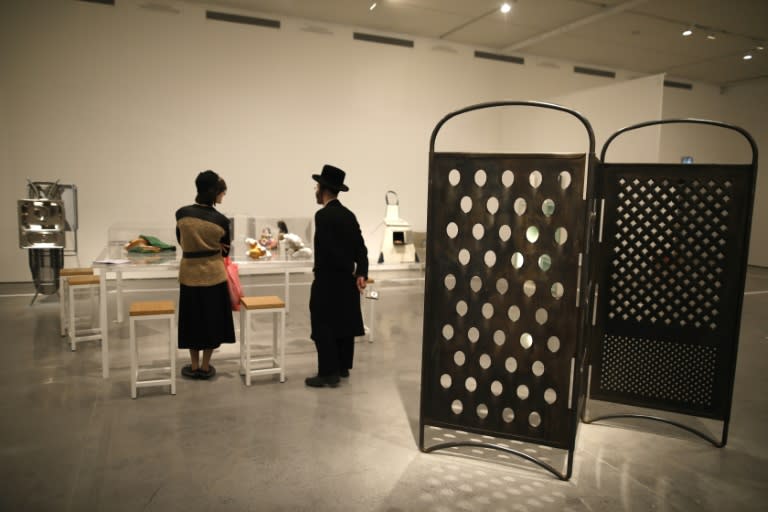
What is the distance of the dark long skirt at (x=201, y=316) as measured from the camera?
12.4ft

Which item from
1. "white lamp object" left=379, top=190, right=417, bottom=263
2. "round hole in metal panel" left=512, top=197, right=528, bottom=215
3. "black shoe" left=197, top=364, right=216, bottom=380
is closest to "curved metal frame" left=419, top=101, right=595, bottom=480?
"round hole in metal panel" left=512, top=197, right=528, bottom=215

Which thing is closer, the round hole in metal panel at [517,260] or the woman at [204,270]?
the round hole in metal panel at [517,260]

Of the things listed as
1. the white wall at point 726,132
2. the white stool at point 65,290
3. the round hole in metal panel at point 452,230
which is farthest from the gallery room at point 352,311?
the white wall at point 726,132

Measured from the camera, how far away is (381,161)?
9.39 m

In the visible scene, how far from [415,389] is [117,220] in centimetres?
564

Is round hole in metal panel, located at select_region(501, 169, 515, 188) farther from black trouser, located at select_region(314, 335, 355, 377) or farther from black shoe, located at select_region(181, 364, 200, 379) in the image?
black shoe, located at select_region(181, 364, 200, 379)

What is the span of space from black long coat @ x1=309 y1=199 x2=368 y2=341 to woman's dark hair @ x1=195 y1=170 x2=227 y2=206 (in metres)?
0.71

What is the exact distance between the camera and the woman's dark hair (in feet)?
12.0

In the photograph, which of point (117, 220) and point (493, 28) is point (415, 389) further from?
point (493, 28)

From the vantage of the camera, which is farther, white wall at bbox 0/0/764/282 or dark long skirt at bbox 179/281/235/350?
white wall at bbox 0/0/764/282

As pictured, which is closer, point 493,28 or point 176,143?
point 176,143

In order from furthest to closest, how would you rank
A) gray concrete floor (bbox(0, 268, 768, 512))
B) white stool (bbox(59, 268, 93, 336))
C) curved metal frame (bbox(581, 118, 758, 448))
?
white stool (bbox(59, 268, 93, 336))
curved metal frame (bbox(581, 118, 758, 448))
gray concrete floor (bbox(0, 268, 768, 512))

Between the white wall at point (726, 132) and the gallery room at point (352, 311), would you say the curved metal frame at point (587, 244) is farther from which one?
the white wall at point (726, 132)

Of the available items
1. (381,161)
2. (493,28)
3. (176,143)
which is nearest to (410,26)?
(493,28)
